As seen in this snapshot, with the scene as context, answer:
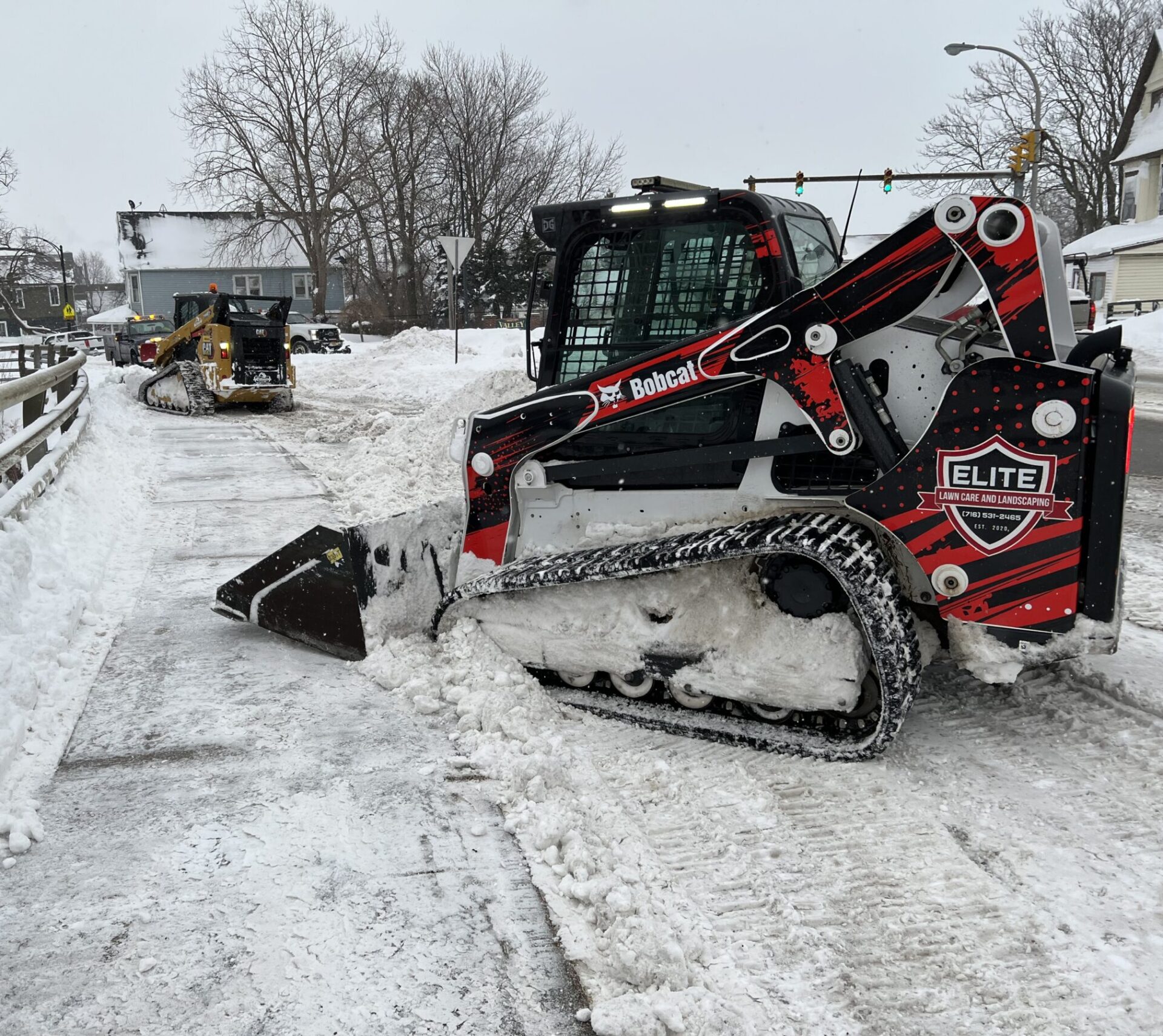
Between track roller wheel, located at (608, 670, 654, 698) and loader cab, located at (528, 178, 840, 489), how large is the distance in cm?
88

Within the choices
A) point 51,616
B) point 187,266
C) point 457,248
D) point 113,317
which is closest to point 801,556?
point 51,616

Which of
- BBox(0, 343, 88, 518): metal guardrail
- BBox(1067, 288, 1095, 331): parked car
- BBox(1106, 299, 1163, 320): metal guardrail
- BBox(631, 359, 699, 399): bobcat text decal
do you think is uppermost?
BBox(1106, 299, 1163, 320): metal guardrail

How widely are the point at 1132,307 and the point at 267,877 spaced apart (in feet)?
126

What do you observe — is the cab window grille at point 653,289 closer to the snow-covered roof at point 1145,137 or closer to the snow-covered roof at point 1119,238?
the snow-covered roof at point 1119,238

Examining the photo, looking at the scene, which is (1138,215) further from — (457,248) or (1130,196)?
(457,248)

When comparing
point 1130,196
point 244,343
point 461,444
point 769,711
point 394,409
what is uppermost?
point 1130,196

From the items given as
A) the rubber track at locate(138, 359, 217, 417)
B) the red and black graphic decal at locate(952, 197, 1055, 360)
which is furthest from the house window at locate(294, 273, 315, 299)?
the red and black graphic decal at locate(952, 197, 1055, 360)

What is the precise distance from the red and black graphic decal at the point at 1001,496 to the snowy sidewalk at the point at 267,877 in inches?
75.0

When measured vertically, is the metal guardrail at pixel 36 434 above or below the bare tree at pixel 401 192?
below

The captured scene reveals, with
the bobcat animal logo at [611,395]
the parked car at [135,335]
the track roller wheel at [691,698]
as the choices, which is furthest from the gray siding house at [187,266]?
the track roller wheel at [691,698]

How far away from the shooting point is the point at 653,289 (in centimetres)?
454

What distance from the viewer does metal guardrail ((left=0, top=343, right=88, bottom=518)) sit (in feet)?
19.3

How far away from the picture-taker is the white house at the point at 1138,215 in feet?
118

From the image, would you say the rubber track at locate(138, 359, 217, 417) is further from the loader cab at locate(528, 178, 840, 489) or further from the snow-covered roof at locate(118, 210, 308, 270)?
the snow-covered roof at locate(118, 210, 308, 270)
